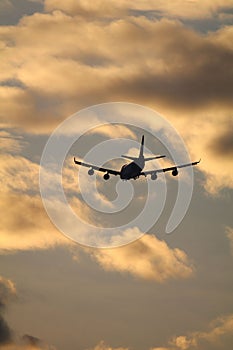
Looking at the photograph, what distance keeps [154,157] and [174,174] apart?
7.13 meters

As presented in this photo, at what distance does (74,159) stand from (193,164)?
33.7m

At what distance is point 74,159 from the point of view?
19700cm

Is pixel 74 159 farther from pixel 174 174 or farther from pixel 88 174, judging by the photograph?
pixel 174 174

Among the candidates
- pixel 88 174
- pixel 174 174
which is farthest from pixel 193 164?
pixel 88 174

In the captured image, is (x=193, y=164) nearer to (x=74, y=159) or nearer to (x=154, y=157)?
(x=154, y=157)

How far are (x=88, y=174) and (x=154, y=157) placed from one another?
19787 millimetres

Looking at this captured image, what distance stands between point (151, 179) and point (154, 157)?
8.82 metres

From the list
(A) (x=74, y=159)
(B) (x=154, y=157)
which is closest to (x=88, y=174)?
(A) (x=74, y=159)

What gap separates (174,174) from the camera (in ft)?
623

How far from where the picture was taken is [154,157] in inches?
7544

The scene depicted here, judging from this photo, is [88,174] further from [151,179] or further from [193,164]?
[193,164]

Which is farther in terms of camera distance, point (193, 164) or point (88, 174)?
point (88, 174)

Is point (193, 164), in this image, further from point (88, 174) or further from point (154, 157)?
point (88, 174)

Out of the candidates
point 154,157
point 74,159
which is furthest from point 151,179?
point 74,159
